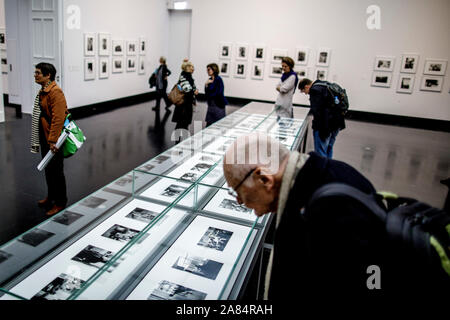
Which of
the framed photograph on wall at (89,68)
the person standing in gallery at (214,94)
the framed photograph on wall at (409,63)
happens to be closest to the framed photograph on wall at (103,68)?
the framed photograph on wall at (89,68)

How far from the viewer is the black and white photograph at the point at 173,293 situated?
1988 millimetres

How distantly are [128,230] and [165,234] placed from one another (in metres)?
0.38

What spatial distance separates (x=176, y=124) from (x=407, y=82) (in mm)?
10345

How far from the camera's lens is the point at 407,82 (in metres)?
14.8

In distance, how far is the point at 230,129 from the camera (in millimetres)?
6348

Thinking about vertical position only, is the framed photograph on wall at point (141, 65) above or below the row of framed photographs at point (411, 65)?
below

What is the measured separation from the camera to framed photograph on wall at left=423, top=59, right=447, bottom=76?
1419 centimetres

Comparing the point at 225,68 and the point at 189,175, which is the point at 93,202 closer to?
the point at 189,175

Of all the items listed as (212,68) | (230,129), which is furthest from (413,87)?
(230,129)

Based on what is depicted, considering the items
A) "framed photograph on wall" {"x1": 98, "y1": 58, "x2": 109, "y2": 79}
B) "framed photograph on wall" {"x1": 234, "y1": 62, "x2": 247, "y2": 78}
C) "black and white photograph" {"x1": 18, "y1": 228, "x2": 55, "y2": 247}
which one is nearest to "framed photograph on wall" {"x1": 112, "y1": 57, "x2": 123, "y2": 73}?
"framed photograph on wall" {"x1": 98, "y1": 58, "x2": 109, "y2": 79}

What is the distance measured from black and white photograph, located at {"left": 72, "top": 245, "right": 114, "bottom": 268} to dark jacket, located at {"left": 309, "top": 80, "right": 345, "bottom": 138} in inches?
174

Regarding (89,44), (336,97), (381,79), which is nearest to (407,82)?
(381,79)

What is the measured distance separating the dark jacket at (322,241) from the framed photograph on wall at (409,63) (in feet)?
50.3

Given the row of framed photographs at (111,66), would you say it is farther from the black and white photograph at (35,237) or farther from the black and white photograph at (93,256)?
the black and white photograph at (93,256)
